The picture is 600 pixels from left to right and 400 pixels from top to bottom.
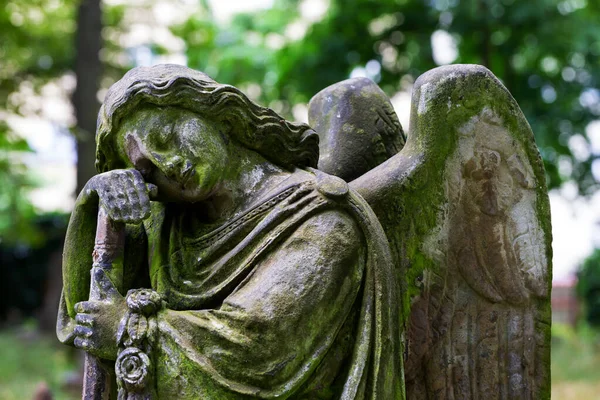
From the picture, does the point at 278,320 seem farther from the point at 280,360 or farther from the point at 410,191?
the point at 410,191

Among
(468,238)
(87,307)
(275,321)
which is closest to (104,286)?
(87,307)

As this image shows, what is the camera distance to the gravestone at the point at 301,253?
2.57 m

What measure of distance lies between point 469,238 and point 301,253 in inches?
31.4

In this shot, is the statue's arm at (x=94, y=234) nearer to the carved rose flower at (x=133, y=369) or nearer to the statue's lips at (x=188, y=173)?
the statue's lips at (x=188, y=173)

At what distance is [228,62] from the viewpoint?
11.6 m

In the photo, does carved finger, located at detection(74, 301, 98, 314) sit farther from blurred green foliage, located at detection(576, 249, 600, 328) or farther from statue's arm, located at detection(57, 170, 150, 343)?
blurred green foliage, located at detection(576, 249, 600, 328)

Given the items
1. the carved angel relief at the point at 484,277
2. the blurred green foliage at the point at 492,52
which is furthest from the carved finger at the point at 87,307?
the blurred green foliage at the point at 492,52

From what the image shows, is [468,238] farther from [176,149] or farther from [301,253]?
[176,149]

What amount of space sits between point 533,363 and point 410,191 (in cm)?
82

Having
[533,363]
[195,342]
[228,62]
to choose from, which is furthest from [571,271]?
[195,342]

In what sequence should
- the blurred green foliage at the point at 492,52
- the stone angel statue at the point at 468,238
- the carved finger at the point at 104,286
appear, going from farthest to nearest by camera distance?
the blurred green foliage at the point at 492,52 → the stone angel statue at the point at 468,238 → the carved finger at the point at 104,286

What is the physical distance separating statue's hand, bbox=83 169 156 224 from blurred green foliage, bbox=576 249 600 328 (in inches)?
547

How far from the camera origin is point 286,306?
8.45 ft

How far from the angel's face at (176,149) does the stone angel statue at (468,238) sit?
595 mm
